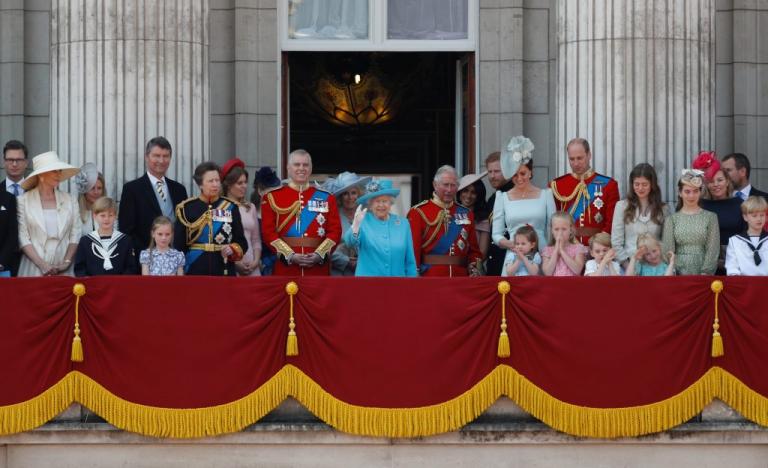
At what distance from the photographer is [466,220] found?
1513 centimetres

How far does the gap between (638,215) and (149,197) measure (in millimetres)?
4141

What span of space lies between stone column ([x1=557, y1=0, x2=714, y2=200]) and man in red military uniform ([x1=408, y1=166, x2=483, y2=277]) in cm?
164

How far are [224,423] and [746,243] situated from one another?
4.45 m

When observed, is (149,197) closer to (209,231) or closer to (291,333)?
(209,231)

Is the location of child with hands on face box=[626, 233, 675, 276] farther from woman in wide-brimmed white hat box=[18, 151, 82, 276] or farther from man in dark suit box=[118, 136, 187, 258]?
woman in wide-brimmed white hat box=[18, 151, 82, 276]

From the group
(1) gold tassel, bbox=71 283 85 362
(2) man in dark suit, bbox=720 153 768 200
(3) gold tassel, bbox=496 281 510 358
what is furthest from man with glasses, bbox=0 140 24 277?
(2) man in dark suit, bbox=720 153 768 200

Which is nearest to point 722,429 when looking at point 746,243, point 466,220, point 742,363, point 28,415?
point 742,363

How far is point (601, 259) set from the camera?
14062mm

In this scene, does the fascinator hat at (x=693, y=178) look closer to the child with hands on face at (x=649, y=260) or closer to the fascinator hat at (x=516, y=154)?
the child with hands on face at (x=649, y=260)

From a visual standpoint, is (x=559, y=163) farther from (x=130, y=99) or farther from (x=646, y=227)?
(x=130, y=99)

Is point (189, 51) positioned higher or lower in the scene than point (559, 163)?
higher

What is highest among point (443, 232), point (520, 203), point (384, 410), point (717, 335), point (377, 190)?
point (377, 190)

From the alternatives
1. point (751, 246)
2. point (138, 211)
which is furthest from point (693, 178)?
point (138, 211)

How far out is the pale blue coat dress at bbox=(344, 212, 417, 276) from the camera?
14391mm
